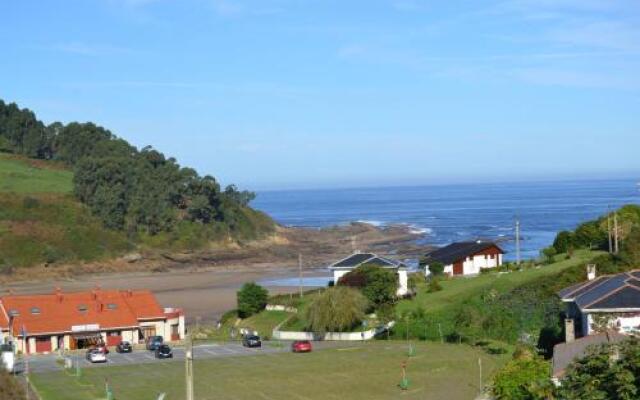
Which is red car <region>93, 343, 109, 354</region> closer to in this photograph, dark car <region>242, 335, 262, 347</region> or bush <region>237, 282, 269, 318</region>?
dark car <region>242, 335, 262, 347</region>

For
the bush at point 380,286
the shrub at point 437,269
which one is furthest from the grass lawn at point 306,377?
the shrub at point 437,269

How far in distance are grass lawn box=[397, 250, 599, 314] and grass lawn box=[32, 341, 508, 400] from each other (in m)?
5.72

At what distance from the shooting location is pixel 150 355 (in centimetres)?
4634

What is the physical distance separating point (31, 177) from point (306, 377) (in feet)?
348

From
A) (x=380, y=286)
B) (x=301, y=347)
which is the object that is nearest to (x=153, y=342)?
(x=301, y=347)

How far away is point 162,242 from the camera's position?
386 feet

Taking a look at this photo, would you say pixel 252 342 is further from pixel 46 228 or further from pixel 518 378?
pixel 46 228

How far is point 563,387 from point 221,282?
70013 mm

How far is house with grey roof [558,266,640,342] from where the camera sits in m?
32.7

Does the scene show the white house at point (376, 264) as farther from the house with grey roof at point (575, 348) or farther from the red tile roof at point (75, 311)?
the house with grey roof at point (575, 348)

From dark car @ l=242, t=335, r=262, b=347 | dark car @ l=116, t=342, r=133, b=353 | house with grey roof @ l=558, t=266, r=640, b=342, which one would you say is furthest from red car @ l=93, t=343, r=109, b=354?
house with grey roof @ l=558, t=266, r=640, b=342

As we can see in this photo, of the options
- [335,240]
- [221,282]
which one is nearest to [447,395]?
[221,282]

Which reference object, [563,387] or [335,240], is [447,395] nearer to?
[563,387]

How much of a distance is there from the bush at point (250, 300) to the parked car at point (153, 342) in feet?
22.6
